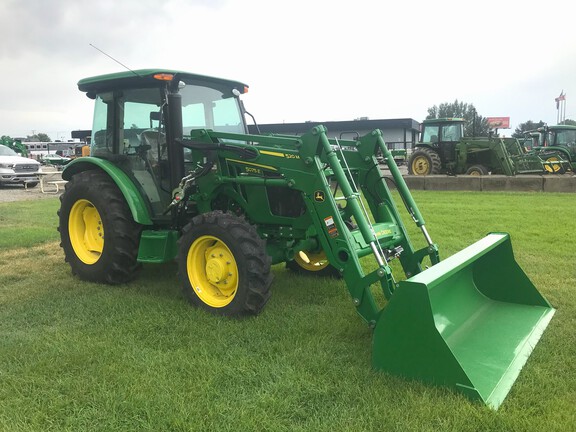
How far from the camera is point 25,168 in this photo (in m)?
18.4

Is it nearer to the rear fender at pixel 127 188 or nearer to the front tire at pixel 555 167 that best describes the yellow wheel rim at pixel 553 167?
the front tire at pixel 555 167

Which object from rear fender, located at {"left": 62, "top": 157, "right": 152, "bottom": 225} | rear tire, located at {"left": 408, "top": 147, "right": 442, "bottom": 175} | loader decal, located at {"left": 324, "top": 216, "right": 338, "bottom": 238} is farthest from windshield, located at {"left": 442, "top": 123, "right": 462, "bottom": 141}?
loader decal, located at {"left": 324, "top": 216, "right": 338, "bottom": 238}

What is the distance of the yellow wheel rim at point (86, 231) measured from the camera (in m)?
5.42

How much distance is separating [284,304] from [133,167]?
2221mm

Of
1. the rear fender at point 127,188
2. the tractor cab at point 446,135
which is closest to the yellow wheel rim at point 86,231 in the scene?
the rear fender at point 127,188

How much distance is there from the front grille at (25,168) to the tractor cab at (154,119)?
49.3ft

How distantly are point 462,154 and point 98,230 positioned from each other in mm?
14833

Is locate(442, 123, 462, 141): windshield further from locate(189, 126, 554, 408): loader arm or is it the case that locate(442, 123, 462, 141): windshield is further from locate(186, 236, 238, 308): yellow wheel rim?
locate(186, 236, 238, 308): yellow wheel rim

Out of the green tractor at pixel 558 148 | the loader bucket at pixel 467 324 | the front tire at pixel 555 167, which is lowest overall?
the loader bucket at pixel 467 324

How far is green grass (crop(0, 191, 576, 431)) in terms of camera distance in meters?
2.59

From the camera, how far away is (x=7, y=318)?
4156 mm

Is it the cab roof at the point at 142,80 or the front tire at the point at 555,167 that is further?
the front tire at the point at 555,167

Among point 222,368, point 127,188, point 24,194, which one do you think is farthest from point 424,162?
point 222,368

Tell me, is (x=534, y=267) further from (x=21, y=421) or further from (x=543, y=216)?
(x=21, y=421)
